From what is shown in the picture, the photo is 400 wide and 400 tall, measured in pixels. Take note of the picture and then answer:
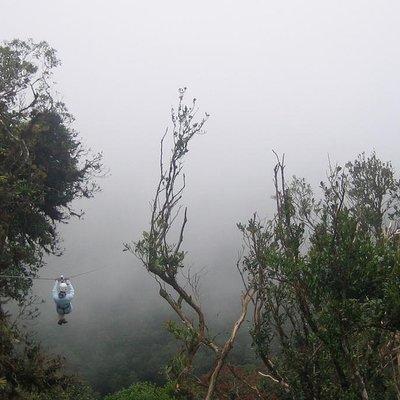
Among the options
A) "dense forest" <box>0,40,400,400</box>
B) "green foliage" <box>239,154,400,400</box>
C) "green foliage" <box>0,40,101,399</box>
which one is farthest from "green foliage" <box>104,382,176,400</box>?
"green foliage" <box>239,154,400,400</box>

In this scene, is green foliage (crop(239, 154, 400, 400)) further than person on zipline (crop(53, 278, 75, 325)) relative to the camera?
No

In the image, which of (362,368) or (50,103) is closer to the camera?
(362,368)

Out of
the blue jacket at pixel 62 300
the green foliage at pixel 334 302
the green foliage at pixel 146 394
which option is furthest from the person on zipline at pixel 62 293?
the green foliage at pixel 146 394

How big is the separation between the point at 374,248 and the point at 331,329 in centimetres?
146

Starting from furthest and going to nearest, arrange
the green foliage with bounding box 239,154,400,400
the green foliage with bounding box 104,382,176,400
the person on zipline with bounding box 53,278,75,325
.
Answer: the green foliage with bounding box 104,382,176,400
the person on zipline with bounding box 53,278,75,325
the green foliage with bounding box 239,154,400,400

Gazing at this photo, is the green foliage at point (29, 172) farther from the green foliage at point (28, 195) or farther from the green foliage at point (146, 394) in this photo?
the green foliage at point (146, 394)

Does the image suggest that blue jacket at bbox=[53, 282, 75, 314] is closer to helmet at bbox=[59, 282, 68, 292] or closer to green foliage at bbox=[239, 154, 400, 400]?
helmet at bbox=[59, 282, 68, 292]

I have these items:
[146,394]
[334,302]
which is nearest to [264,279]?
[334,302]

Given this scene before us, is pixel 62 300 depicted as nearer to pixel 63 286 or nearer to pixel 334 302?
pixel 63 286

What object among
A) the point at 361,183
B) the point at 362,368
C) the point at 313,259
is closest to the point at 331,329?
A: the point at 313,259

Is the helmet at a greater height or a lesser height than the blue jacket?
greater

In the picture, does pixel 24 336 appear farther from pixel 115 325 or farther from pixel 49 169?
pixel 115 325

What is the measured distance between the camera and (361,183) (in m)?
20.3

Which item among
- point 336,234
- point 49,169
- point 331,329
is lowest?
point 331,329
